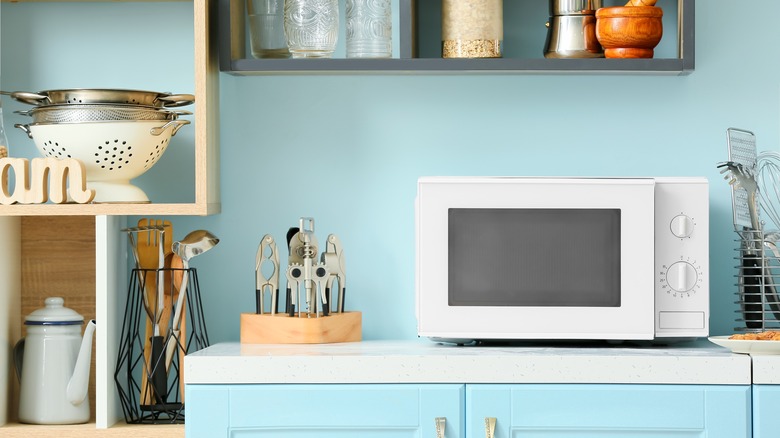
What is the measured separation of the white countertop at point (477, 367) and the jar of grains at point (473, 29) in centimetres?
A: 55

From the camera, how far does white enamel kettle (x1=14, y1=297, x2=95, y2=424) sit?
5.76 feet

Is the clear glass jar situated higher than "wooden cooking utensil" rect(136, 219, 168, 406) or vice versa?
the clear glass jar

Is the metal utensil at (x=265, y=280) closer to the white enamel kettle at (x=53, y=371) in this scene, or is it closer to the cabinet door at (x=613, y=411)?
the white enamel kettle at (x=53, y=371)

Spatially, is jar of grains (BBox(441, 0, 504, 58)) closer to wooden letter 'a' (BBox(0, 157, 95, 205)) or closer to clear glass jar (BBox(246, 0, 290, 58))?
clear glass jar (BBox(246, 0, 290, 58))

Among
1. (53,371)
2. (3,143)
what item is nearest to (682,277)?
(53,371)

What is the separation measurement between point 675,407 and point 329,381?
55cm

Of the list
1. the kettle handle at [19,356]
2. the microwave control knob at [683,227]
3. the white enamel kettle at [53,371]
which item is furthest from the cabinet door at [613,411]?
the kettle handle at [19,356]

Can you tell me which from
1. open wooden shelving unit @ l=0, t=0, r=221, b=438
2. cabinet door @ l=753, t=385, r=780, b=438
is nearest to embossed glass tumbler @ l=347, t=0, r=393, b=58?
open wooden shelving unit @ l=0, t=0, r=221, b=438

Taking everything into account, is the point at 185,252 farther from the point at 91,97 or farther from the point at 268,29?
the point at 268,29

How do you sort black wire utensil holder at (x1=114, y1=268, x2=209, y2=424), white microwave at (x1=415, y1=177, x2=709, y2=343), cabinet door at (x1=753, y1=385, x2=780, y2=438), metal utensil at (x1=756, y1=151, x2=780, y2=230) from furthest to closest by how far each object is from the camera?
metal utensil at (x1=756, y1=151, x2=780, y2=230) < black wire utensil holder at (x1=114, y1=268, x2=209, y2=424) < white microwave at (x1=415, y1=177, x2=709, y2=343) < cabinet door at (x1=753, y1=385, x2=780, y2=438)

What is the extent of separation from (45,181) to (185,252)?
0.27m

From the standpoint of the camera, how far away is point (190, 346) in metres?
1.98

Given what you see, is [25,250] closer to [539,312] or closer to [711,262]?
[539,312]

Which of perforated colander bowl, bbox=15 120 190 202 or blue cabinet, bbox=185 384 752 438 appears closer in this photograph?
blue cabinet, bbox=185 384 752 438
